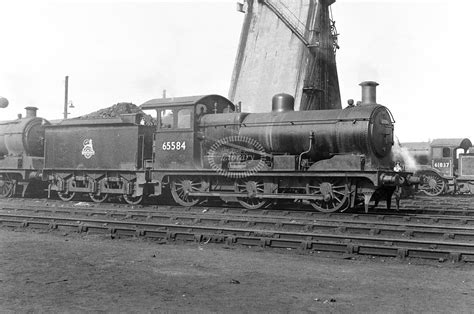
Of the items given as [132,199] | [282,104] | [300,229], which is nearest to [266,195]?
[282,104]

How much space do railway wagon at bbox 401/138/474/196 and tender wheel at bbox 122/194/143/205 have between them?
49.0ft

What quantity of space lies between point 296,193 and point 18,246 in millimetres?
7219

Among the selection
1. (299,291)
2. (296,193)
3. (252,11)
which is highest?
(252,11)

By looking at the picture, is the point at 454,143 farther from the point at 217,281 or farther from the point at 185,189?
the point at 217,281

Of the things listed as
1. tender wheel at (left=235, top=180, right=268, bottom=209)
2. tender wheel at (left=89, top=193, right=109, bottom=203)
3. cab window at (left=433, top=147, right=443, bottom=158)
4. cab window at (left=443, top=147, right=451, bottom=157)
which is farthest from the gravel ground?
cab window at (left=443, top=147, right=451, bottom=157)

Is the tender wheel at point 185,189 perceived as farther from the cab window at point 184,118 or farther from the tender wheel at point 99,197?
the tender wheel at point 99,197

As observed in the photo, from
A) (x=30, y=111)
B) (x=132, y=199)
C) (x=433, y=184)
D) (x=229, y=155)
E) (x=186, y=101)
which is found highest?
(x=30, y=111)

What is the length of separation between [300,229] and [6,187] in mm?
14015

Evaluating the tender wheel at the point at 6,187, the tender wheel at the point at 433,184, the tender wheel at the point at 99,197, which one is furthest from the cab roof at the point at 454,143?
the tender wheel at the point at 6,187

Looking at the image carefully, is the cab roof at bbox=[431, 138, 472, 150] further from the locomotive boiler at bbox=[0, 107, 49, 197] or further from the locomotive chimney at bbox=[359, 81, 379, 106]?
the locomotive boiler at bbox=[0, 107, 49, 197]

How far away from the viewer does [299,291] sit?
579 cm

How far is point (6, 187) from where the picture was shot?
63.8 ft

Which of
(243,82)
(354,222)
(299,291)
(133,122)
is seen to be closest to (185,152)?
(133,122)

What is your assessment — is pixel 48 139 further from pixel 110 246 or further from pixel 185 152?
pixel 110 246
